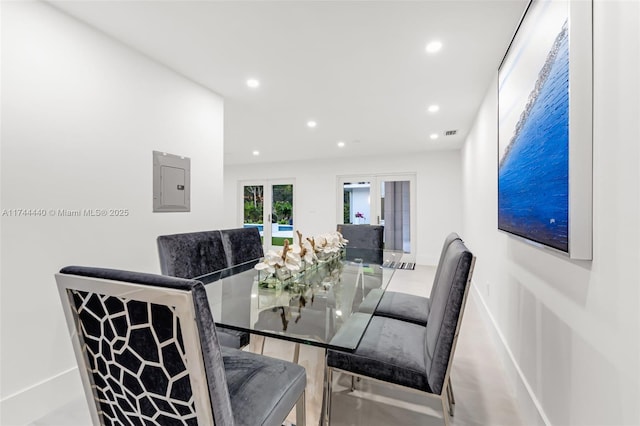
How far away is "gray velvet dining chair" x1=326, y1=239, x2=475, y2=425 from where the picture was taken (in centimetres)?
112

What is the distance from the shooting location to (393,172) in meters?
6.16

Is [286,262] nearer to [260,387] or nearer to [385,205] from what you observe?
[260,387]

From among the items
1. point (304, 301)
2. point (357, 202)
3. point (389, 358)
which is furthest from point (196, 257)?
point (357, 202)

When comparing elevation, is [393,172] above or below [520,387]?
above

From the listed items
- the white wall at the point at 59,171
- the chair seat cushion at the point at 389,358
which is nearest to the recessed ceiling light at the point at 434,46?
the chair seat cushion at the point at 389,358

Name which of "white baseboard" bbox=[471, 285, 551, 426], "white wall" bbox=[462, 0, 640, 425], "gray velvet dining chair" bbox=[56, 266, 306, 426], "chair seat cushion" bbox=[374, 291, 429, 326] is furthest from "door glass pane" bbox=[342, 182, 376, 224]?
"gray velvet dining chair" bbox=[56, 266, 306, 426]

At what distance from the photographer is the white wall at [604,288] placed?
2.54ft

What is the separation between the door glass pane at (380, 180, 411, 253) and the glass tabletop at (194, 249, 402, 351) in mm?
3832

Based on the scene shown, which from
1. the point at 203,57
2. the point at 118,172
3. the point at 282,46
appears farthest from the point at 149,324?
the point at 203,57

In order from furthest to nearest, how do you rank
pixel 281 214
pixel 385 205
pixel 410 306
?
pixel 281 214 → pixel 385 205 → pixel 410 306

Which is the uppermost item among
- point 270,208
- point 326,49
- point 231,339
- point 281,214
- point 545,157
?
point 326,49

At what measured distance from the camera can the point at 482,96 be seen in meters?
3.01

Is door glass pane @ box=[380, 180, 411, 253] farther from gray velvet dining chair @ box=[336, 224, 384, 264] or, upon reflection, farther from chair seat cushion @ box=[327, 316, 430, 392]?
chair seat cushion @ box=[327, 316, 430, 392]

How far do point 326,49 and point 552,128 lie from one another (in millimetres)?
1649
